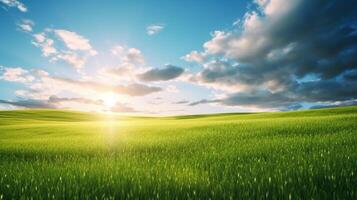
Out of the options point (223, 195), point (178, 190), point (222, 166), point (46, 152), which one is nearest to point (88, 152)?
point (46, 152)

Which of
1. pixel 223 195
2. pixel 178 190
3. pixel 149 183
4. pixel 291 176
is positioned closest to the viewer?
pixel 223 195

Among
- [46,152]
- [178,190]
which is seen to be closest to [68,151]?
[46,152]

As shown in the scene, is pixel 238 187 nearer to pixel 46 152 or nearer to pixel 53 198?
pixel 53 198

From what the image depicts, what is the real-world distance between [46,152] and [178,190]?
9070 mm

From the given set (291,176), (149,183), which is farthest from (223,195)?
(291,176)

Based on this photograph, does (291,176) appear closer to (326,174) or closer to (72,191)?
(326,174)

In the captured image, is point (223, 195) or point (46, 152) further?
point (46, 152)

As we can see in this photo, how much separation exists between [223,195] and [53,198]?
2544 millimetres

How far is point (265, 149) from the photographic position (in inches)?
361

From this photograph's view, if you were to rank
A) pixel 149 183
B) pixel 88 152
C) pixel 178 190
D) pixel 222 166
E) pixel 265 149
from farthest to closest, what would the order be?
pixel 88 152
pixel 265 149
pixel 222 166
pixel 149 183
pixel 178 190

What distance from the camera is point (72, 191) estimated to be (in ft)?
15.9

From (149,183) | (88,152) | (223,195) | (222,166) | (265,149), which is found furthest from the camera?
(88,152)

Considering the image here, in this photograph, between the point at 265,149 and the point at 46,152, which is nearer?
the point at 265,149

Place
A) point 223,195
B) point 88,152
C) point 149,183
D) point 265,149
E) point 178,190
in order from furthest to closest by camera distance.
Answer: point 88,152, point 265,149, point 149,183, point 178,190, point 223,195
